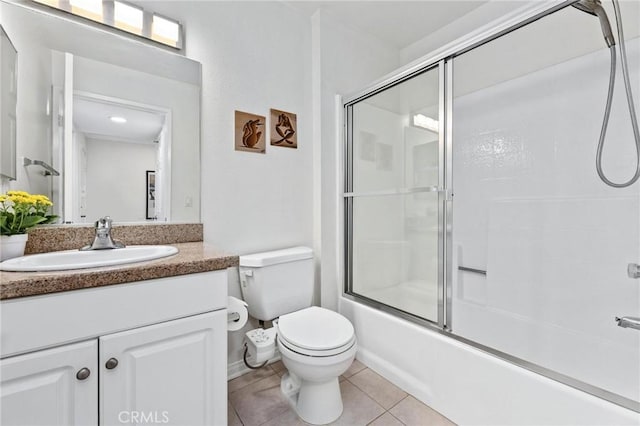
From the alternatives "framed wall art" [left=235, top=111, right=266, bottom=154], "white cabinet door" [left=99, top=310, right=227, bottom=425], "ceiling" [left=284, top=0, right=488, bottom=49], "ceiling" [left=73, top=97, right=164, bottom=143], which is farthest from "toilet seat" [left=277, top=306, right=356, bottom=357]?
"ceiling" [left=284, top=0, right=488, bottom=49]

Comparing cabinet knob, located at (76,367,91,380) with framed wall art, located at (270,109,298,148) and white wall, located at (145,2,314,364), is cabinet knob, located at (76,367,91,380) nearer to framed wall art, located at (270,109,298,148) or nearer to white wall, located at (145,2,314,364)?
white wall, located at (145,2,314,364)

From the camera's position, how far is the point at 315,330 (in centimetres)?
144

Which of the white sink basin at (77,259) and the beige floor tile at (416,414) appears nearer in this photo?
the white sink basin at (77,259)

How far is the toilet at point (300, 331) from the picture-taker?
128cm

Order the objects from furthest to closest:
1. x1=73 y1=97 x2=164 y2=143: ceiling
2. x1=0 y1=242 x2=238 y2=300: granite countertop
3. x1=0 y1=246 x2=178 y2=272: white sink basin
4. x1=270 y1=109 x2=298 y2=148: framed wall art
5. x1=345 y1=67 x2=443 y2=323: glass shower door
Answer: x1=345 y1=67 x2=443 y2=323: glass shower door < x1=270 y1=109 x2=298 y2=148: framed wall art < x1=73 y1=97 x2=164 y2=143: ceiling < x1=0 y1=246 x2=178 y2=272: white sink basin < x1=0 y1=242 x2=238 y2=300: granite countertop

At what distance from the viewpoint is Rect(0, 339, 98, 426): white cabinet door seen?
765 mm

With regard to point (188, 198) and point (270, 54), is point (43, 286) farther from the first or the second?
point (270, 54)

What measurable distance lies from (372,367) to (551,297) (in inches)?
44.9

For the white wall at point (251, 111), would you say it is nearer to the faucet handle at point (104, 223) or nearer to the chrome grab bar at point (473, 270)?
the faucet handle at point (104, 223)

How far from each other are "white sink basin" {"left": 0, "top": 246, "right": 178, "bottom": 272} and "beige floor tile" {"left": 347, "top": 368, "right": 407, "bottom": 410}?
1.27m

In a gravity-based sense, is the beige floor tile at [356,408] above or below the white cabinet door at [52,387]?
below

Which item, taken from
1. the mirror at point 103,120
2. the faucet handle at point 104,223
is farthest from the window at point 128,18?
the faucet handle at point 104,223

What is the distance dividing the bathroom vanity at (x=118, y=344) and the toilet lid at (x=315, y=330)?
0.36 meters

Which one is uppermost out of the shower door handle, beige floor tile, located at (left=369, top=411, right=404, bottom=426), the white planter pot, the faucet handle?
the faucet handle
